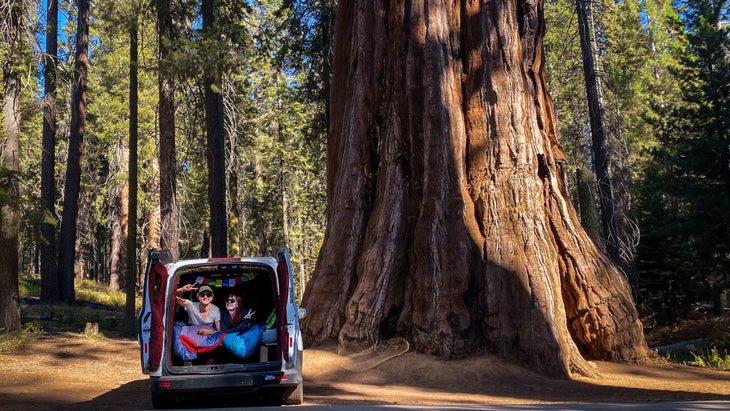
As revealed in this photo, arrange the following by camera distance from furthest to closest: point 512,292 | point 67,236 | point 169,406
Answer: point 67,236, point 512,292, point 169,406

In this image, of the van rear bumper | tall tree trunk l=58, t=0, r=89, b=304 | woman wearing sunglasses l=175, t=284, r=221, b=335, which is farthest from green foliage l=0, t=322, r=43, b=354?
tall tree trunk l=58, t=0, r=89, b=304

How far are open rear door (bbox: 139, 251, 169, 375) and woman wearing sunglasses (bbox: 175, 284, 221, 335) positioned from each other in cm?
37

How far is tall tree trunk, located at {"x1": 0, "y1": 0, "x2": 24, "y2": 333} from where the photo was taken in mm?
14508

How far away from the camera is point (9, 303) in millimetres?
14617

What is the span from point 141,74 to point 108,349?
66.3 ft

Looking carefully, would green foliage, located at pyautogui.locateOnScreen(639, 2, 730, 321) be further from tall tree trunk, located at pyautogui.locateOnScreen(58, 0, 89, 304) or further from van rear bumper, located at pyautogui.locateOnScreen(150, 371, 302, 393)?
tall tree trunk, located at pyautogui.locateOnScreen(58, 0, 89, 304)

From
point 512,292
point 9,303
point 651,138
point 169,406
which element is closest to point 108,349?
point 9,303

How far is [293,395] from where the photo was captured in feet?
28.9

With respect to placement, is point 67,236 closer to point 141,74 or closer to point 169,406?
point 141,74

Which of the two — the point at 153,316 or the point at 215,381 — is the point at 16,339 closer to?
the point at 153,316

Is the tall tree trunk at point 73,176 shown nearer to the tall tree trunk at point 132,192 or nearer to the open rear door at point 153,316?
the tall tree trunk at point 132,192

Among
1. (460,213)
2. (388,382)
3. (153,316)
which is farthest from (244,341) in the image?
(460,213)

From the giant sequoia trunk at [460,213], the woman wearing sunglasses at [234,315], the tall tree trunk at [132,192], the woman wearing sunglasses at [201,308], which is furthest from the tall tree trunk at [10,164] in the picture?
the woman wearing sunglasses at [234,315]

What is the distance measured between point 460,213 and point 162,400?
652 centimetres
